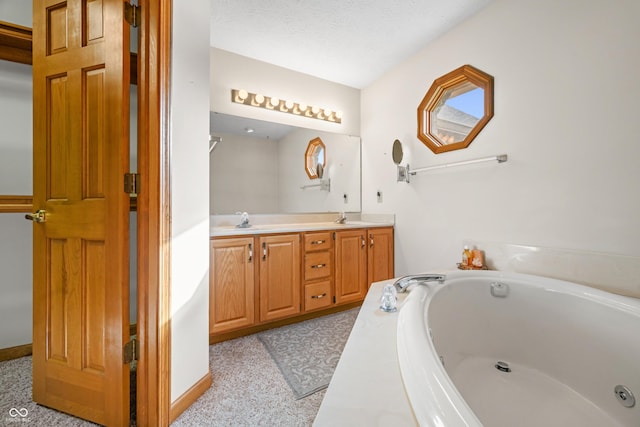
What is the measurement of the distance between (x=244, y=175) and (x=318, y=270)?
3.74 ft

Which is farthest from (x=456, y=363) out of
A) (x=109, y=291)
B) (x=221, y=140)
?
(x=221, y=140)

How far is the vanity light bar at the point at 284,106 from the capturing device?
7.95ft

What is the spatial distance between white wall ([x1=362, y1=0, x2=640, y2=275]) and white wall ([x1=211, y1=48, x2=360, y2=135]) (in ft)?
2.77

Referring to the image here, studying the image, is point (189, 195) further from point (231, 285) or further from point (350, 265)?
point (350, 265)

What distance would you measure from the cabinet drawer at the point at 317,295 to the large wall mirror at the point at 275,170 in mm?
848

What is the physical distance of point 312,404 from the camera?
127 cm

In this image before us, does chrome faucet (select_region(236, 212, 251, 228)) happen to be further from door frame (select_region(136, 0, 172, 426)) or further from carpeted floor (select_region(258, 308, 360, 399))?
door frame (select_region(136, 0, 172, 426))

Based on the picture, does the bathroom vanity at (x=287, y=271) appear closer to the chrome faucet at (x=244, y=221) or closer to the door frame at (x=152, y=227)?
the chrome faucet at (x=244, y=221)

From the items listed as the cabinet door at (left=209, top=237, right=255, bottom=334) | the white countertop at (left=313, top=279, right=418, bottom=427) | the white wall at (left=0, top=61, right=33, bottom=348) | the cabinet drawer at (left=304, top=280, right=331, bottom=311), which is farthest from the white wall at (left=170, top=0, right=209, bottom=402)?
the white wall at (left=0, top=61, right=33, bottom=348)

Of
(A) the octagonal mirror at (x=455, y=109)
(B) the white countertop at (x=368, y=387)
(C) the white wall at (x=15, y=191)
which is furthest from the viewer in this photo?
(A) the octagonal mirror at (x=455, y=109)

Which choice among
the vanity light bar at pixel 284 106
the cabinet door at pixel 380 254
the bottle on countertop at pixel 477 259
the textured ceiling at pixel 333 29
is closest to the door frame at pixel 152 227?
the textured ceiling at pixel 333 29

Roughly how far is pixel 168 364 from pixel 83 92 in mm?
1313

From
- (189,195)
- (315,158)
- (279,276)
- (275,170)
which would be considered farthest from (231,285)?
(315,158)

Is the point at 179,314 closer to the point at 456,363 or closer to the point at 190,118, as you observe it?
the point at 190,118
